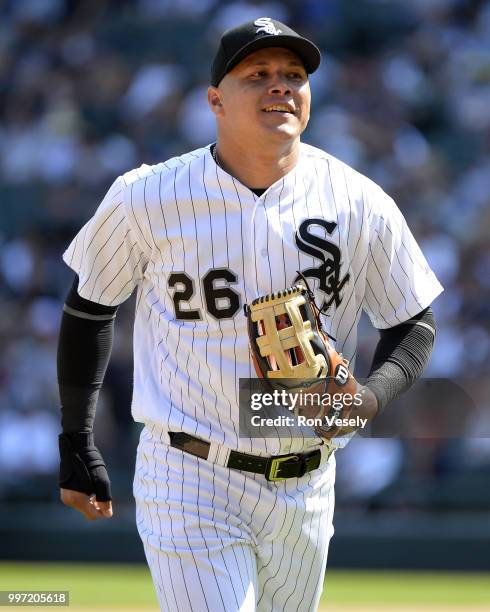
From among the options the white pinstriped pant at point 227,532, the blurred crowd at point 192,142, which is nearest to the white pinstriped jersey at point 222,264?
the white pinstriped pant at point 227,532

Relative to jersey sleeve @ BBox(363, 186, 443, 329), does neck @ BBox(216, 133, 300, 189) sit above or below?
above

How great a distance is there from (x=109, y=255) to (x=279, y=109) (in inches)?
23.5

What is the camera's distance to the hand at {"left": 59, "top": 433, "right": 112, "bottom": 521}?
3254 millimetres

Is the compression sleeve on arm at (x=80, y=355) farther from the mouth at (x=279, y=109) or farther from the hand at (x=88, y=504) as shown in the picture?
the mouth at (x=279, y=109)

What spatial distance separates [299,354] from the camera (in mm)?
2861

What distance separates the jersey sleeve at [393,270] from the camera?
3115 millimetres

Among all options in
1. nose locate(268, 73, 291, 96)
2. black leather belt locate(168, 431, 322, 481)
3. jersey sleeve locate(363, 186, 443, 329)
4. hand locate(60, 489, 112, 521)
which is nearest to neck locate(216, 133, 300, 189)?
nose locate(268, 73, 291, 96)

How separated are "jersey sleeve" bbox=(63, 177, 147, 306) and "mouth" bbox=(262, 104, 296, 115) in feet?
1.43

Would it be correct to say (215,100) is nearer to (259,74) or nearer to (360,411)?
(259,74)

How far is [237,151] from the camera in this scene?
3145 mm

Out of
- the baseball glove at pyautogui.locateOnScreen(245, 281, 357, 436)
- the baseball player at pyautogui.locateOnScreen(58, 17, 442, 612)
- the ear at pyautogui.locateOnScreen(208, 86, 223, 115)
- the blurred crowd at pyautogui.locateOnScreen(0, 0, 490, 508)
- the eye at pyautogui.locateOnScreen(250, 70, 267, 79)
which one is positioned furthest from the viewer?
the blurred crowd at pyautogui.locateOnScreen(0, 0, 490, 508)

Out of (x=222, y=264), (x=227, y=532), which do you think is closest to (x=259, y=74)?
(x=222, y=264)

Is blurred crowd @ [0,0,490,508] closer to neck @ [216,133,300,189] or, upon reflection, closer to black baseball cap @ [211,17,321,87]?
neck @ [216,133,300,189]

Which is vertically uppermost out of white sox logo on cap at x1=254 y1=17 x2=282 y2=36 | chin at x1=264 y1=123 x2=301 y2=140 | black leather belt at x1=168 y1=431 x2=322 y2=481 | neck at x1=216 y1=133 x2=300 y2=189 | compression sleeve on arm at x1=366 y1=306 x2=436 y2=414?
white sox logo on cap at x1=254 y1=17 x2=282 y2=36
